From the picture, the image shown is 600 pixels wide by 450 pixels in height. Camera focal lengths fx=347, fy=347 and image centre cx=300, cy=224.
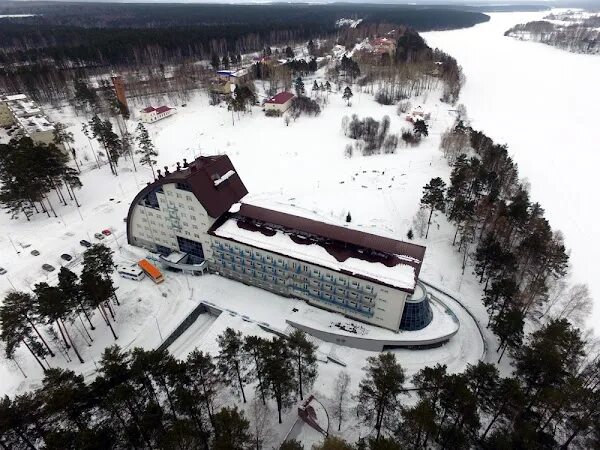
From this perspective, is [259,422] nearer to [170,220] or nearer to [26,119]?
[170,220]

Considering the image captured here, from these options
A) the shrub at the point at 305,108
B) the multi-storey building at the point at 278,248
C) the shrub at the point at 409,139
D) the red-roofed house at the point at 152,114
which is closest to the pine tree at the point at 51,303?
the multi-storey building at the point at 278,248

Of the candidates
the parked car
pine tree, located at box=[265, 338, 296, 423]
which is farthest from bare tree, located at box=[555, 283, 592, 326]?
the parked car

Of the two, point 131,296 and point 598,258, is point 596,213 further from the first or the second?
point 131,296

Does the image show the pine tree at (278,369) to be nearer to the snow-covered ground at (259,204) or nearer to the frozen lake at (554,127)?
the snow-covered ground at (259,204)

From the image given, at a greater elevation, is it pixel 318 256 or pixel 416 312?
pixel 318 256

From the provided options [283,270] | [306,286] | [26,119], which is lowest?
[306,286]

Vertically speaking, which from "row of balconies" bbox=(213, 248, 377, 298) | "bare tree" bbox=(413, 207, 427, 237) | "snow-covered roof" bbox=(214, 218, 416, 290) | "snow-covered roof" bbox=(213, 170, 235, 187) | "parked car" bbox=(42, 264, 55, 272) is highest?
"snow-covered roof" bbox=(213, 170, 235, 187)

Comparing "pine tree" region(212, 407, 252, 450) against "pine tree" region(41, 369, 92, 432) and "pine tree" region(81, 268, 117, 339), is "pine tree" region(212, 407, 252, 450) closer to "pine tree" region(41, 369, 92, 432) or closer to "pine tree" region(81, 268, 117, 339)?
"pine tree" region(41, 369, 92, 432)

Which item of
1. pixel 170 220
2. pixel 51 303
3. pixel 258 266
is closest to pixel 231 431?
pixel 258 266
